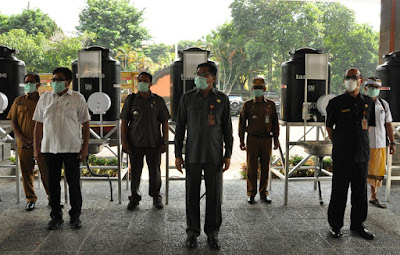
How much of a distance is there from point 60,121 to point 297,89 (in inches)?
127

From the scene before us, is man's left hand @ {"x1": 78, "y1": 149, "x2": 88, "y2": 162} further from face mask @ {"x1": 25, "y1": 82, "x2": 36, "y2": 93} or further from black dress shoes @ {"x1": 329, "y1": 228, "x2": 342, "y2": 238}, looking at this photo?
black dress shoes @ {"x1": 329, "y1": 228, "x2": 342, "y2": 238}

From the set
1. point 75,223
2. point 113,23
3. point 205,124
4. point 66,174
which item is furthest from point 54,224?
point 113,23

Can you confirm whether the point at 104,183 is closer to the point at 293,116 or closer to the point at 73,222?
the point at 73,222

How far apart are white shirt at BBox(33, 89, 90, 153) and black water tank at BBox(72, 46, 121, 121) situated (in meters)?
1.31

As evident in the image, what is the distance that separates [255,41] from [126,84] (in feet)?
54.0

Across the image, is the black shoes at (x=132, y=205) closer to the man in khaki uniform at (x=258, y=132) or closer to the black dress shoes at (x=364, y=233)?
the man in khaki uniform at (x=258, y=132)

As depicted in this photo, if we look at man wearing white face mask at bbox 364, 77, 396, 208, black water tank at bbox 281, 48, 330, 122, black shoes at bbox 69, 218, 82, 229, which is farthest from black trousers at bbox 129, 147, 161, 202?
man wearing white face mask at bbox 364, 77, 396, 208

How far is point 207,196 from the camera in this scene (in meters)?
3.85

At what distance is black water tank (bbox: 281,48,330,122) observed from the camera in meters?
5.61

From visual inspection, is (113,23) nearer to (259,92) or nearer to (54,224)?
(259,92)

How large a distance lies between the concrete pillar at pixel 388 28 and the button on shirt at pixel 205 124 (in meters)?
5.00

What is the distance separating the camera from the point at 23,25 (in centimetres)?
2088

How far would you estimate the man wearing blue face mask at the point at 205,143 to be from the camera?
12.4 feet

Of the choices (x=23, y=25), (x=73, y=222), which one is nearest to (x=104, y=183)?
(x=73, y=222)
